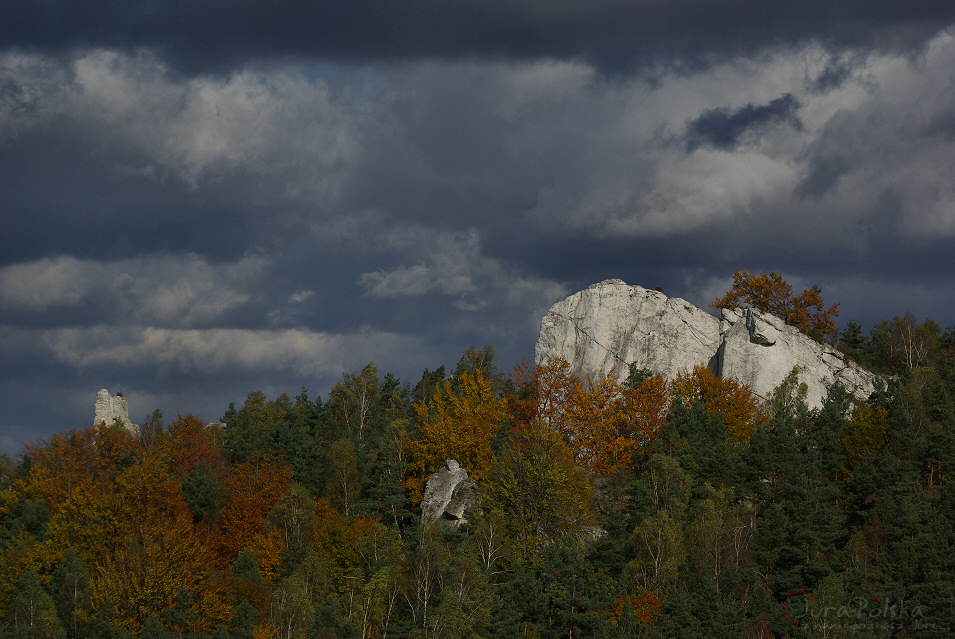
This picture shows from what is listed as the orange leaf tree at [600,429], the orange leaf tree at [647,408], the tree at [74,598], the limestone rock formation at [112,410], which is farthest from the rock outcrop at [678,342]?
the limestone rock formation at [112,410]

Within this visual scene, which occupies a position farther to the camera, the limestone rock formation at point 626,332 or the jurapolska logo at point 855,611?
the limestone rock formation at point 626,332

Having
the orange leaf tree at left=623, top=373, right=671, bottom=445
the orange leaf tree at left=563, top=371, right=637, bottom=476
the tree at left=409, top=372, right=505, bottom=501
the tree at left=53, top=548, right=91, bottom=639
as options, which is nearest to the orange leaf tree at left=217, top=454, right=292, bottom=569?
the tree at left=53, top=548, right=91, bottom=639

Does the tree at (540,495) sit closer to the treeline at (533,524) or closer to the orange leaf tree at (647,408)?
the treeline at (533,524)

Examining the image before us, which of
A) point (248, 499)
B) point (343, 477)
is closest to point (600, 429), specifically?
point (343, 477)

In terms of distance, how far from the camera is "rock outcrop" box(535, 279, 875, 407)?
106 m

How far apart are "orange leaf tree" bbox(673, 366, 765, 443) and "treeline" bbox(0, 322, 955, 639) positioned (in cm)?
33

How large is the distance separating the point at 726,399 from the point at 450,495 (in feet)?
110

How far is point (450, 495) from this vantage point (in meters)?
90.1

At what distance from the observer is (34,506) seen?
302ft

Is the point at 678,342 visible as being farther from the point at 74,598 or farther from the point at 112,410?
the point at 112,410

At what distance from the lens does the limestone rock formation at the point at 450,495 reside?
8844 centimetres

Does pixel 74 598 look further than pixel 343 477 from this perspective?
No

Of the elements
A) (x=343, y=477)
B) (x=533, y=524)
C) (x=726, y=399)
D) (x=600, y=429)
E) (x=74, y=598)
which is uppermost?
(x=726, y=399)

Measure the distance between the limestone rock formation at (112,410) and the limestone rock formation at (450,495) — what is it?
79894mm
